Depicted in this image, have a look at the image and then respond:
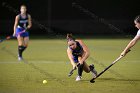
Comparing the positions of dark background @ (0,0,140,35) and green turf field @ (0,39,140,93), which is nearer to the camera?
green turf field @ (0,39,140,93)

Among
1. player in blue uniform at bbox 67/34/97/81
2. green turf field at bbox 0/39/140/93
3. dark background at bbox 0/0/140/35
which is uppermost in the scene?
player in blue uniform at bbox 67/34/97/81

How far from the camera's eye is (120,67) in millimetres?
13867

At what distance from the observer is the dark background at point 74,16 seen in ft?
91.4

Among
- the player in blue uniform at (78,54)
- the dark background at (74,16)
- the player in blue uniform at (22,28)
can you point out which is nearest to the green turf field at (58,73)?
the player in blue uniform at (78,54)

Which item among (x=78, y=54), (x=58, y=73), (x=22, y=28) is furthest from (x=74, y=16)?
(x=78, y=54)

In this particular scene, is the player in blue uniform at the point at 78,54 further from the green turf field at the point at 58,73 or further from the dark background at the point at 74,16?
the dark background at the point at 74,16

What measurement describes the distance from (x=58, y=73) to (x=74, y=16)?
15822mm

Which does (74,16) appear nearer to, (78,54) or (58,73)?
(58,73)

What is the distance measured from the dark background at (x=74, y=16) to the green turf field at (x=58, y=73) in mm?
7785

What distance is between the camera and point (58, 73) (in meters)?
12.6

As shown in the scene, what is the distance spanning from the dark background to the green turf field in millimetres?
7785

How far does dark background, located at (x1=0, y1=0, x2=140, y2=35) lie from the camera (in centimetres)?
2786

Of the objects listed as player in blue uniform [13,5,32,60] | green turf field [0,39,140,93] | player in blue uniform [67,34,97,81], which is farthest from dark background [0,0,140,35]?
player in blue uniform [67,34,97,81]

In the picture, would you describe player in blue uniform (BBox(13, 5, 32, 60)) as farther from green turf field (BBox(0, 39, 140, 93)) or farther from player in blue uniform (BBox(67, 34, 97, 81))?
player in blue uniform (BBox(67, 34, 97, 81))
